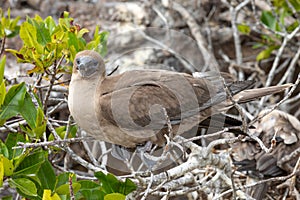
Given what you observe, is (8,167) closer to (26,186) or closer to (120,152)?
(26,186)

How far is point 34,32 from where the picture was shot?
9.75ft

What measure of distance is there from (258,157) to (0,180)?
211 centimetres

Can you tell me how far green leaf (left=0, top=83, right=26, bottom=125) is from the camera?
2.69 meters

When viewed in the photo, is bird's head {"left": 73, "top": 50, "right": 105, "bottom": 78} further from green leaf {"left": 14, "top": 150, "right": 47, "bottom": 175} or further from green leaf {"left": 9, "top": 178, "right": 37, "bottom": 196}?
green leaf {"left": 9, "top": 178, "right": 37, "bottom": 196}

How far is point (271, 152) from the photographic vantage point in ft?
13.0

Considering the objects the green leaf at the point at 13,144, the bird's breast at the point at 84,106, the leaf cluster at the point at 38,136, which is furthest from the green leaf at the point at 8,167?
the bird's breast at the point at 84,106

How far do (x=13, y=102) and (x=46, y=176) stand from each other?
16.1 inches

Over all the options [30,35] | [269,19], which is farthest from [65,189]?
[269,19]

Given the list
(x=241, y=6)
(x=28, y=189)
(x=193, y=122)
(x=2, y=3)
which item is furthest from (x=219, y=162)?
(x=2, y=3)

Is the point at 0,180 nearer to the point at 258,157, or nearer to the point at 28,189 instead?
the point at 28,189

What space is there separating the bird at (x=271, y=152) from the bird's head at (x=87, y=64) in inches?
54.2

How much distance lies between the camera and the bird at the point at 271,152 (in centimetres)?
393

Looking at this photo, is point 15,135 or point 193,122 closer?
point 15,135

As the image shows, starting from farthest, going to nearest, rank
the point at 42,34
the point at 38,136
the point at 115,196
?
the point at 42,34
the point at 38,136
the point at 115,196
